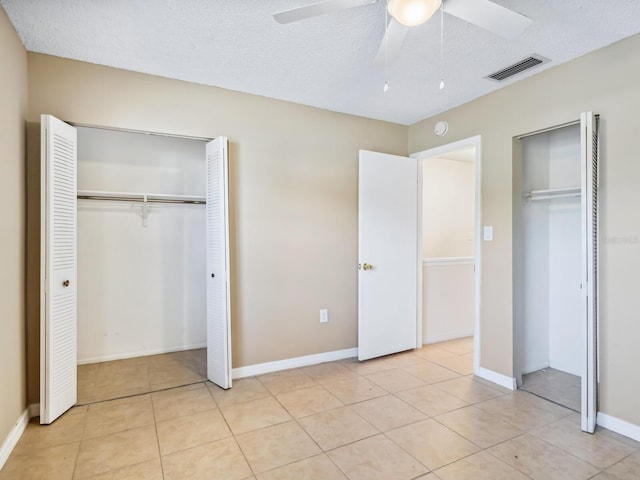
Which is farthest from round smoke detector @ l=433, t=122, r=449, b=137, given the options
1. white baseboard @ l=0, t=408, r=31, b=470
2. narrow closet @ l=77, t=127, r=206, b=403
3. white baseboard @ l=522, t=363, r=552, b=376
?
white baseboard @ l=0, t=408, r=31, b=470

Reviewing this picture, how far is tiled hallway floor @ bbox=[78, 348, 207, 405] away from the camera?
286 centimetres

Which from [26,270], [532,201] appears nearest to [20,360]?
[26,270]

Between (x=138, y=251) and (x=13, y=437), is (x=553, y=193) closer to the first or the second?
(x=138, y=251)

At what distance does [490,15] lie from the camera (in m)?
1.61

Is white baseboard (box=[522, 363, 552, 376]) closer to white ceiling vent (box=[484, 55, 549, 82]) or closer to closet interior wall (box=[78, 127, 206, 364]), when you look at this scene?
white ceiling vent (box=[484, 55, 549, 82])

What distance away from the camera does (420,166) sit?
13.0ft

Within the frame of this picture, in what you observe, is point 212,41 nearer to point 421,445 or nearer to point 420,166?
point 420,166

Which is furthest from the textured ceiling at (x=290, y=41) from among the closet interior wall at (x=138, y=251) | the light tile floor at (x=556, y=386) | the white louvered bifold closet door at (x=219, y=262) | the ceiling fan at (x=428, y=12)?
the light tile floor at (x=556, y=386)

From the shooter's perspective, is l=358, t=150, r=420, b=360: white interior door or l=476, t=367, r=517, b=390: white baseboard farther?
l=358, t=150, r=420, b=360: white interior door

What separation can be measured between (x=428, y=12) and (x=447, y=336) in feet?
12.0

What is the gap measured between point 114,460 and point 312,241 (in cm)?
219

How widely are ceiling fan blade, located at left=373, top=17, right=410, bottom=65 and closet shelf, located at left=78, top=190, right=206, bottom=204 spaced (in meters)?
2.42

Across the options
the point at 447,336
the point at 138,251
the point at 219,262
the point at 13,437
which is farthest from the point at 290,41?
the point at 447,336

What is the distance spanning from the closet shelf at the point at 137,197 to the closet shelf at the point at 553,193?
124 inches
